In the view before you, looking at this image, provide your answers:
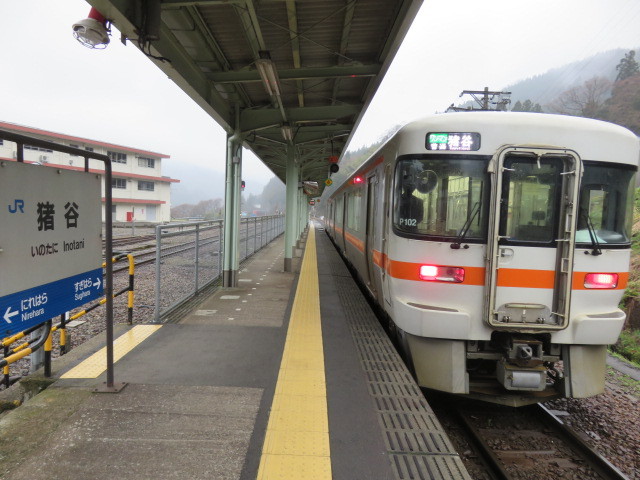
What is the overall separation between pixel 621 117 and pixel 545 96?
71955mm

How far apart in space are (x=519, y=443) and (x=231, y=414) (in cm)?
271

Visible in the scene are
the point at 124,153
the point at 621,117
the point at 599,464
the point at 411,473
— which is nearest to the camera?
the point at 411,473

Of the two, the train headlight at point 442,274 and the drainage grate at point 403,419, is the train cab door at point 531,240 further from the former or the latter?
the drainage grate at point 403,419

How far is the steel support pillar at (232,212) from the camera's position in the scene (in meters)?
7.71

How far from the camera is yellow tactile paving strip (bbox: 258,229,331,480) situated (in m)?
2.40

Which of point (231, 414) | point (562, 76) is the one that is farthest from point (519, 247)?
point (562, 76)

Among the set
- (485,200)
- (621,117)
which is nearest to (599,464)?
(485,200)

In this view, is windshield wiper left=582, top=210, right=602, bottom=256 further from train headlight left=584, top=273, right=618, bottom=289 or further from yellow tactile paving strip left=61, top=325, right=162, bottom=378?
yellow tactile paving strip left=61, top=325, right=162, bottom=378

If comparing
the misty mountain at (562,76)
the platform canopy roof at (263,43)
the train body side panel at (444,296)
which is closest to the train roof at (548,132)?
the train body side panel at (444,296)

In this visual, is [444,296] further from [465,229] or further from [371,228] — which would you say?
[371,228]

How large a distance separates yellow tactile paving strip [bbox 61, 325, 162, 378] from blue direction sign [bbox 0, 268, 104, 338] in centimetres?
90

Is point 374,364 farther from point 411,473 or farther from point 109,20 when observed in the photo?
point 109,20

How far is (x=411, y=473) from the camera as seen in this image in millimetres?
2373

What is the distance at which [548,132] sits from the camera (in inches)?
142
